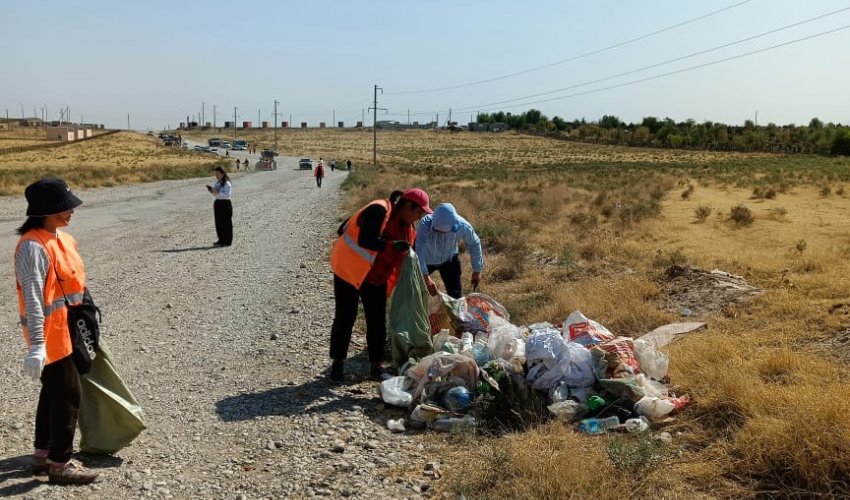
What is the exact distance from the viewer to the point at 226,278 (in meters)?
11.1

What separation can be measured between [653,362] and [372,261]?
7.63ft

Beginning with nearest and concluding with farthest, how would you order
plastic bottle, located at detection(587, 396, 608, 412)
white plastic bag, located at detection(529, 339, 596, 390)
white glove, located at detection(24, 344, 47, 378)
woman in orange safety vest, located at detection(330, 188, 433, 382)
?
white glove, located at detection(24, 344, 47, 378) → plastic bottle, located at detection(587, 396, 608, 412) → white plastic bag, located at detection(529, 339, 596, 390) → woman in orange safety vest, located at detection(330, 188, 433, 382)

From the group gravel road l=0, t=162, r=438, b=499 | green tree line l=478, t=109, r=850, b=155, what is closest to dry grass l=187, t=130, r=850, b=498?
gravel road l=0, t=162, r=438, b=499

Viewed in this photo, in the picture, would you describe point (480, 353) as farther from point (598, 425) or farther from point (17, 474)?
point (17, 474)

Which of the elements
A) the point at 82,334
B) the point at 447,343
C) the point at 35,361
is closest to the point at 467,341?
the point at 447,343

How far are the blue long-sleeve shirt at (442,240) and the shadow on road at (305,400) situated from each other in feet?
4.64

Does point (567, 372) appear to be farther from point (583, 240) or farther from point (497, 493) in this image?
point (583, 240)

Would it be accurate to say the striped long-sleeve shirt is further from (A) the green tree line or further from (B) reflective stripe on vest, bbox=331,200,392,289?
(A) the green tree line

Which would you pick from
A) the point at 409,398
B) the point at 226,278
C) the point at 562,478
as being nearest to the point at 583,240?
the point at 226,278

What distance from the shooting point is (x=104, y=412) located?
4.34 m

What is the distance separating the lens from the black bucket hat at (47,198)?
3.86 m

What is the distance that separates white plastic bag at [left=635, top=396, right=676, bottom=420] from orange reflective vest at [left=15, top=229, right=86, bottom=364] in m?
3.63

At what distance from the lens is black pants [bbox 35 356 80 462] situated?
3.96 meters

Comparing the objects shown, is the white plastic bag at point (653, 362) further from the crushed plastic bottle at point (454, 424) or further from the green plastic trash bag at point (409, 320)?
the green plastic trash bag at point (409, 320)
